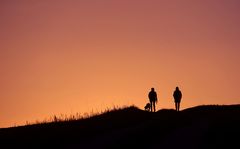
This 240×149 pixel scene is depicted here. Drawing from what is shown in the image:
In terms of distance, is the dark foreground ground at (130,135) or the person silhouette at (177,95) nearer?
the dark foreground ground at (130,135)

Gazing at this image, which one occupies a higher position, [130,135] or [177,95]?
[177,95]

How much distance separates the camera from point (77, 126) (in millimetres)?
28266

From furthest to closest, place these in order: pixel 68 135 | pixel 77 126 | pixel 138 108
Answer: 1. pixel 138 108
2. pixel 77 126
3. pixel 68 135

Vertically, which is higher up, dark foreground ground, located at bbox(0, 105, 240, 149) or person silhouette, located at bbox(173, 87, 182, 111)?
person silhouette, located at bbox(173, 87, 182, 111)

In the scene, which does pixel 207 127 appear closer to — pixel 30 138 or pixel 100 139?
pixel 100 139

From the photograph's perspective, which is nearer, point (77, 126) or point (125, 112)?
Answer: point (77, 126)

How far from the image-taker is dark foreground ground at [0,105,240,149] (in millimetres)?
21125

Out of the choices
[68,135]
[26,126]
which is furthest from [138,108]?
[68,135]

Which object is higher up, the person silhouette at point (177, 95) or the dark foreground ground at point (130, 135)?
the person silhouette at point (177, 95)

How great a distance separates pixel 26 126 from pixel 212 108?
14478 millimetres

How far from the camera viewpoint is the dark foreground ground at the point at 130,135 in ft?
69.3

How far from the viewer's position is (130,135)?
77.8 feet

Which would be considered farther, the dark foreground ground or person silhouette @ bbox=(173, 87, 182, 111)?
person silhouette @ bbox=(173, 87, 182, 111)

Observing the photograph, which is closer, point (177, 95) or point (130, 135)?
point (130, 135)
